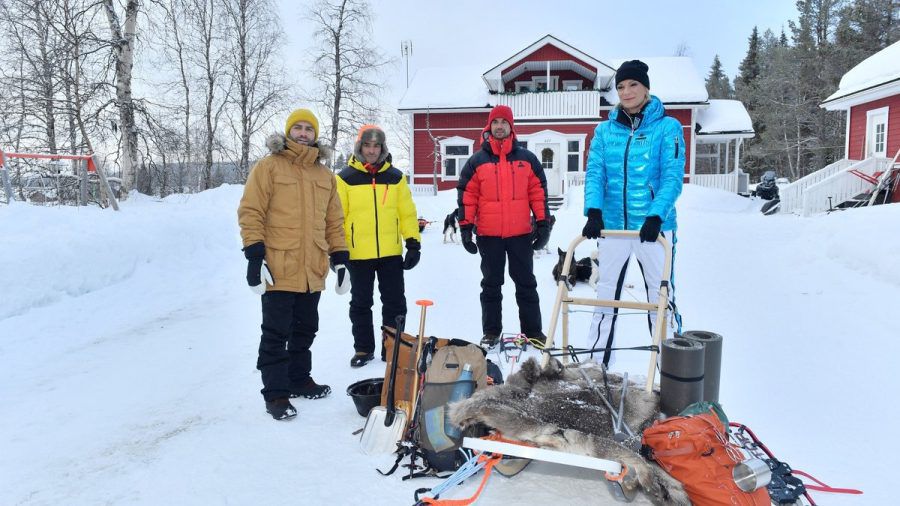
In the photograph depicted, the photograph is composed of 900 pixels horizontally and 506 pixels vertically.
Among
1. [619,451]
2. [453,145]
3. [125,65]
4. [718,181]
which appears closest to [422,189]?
[453,145]

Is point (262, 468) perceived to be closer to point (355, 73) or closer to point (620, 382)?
point (620, 382)

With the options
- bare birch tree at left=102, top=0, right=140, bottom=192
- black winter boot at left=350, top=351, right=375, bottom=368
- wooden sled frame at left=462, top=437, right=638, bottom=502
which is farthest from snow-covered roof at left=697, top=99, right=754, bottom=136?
wooden sled frame at left=462, top=437, right=638, bottom=502

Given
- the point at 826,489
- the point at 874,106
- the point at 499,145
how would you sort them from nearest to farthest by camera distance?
the point at 826,489 → the point at 499,145 → the point at 874,106

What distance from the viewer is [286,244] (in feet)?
11.0

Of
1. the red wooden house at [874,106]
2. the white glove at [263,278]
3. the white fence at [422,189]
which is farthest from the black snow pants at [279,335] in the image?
the white fence at [422,189]

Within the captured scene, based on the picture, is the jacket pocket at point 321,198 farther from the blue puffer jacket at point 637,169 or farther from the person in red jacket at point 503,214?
the blue puffer jacket at point 637,169

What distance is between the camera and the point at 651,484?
6.55ft

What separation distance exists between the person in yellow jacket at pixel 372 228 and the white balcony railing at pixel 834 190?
13.2 m

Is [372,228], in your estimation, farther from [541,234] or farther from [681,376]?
[681,376]

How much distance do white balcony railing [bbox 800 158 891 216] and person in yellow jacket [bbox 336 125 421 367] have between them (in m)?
13.2

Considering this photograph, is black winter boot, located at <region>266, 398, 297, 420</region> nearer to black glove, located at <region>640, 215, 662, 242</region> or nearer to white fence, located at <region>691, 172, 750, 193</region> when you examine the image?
black glove, located at <region>640, 215, 662, 242</region>

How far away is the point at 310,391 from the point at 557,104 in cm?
1940

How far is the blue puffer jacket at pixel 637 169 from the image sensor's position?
11.4 feet

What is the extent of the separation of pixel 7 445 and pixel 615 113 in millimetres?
4089
